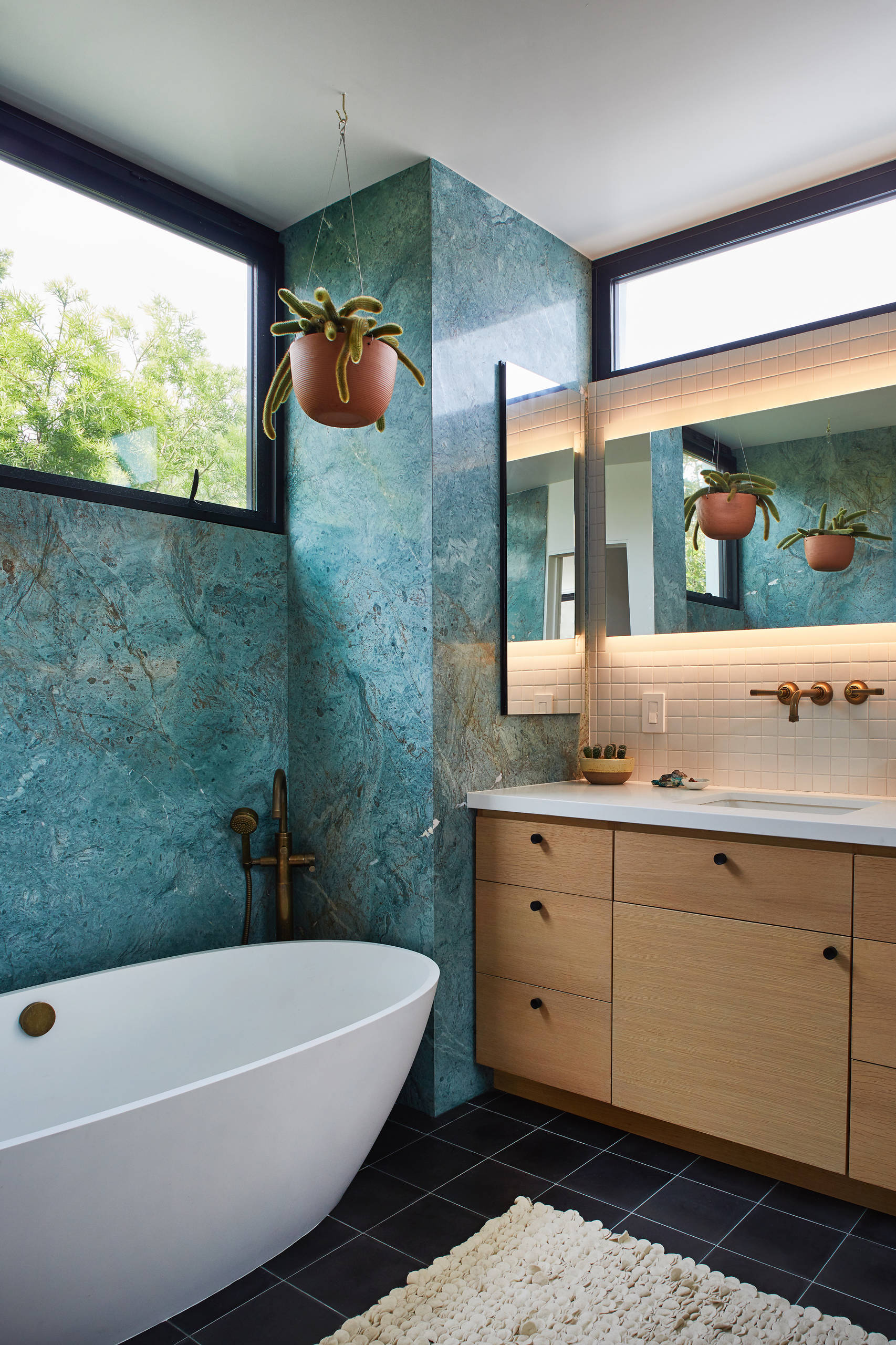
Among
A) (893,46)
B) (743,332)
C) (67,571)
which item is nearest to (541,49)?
(893,46)

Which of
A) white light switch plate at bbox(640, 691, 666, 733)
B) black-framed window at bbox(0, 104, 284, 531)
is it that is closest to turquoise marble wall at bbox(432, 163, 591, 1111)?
white light switch plate at bbox(640, 691, 666, 733)

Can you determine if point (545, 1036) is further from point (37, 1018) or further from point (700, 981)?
point (37, 1018)

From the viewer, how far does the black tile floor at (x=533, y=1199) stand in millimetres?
1698

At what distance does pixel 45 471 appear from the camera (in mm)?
2369

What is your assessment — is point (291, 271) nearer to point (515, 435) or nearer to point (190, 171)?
point (190, 171)

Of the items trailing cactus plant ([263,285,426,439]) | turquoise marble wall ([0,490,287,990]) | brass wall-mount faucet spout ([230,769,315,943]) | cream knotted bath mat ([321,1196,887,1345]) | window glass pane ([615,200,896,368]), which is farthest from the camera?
brass wall-mount faucet spout ([230,769,315,943])

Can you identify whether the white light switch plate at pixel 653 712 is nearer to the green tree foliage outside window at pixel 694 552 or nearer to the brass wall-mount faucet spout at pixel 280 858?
the green tree foliage outside window at pixel 694 552

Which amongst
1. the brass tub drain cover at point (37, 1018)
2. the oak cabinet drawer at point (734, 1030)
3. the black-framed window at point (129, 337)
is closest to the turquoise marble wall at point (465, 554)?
the oak cabinet drawer at point (734, 1030)

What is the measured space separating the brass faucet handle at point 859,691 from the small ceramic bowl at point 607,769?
0.67 meters

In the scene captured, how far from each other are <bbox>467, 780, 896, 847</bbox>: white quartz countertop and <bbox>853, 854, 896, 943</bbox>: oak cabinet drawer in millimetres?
44

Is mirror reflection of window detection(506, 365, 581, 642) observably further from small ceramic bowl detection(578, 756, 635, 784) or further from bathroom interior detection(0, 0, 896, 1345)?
small ceramic bowl detection(578, 756, 635, 784)

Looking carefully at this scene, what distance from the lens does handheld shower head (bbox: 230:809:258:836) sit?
8.92 feet

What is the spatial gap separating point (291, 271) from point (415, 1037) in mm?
2416

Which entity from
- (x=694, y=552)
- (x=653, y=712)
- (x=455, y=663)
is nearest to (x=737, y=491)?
Answer: (x=694, y=552)
